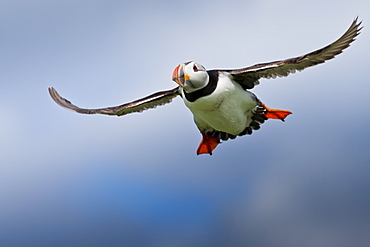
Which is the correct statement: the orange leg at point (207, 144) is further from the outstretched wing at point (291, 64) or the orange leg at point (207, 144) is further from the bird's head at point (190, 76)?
the bird's head at point (190, 76)

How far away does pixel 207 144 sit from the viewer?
17672mm

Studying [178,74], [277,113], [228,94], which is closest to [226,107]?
[228,94]

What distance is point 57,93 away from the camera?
19141mm

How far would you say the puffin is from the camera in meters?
14.5

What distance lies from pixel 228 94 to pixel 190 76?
4.05ft

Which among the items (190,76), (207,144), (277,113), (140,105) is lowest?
(207,144)

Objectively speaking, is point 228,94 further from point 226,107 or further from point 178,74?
point 178,74

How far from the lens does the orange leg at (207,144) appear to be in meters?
17.6

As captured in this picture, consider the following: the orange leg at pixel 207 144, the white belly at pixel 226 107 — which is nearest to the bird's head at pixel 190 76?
the white belly at pixel 226 107

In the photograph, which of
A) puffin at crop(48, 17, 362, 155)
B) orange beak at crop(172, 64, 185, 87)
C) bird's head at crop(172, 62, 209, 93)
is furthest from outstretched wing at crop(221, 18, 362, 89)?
orange beak at crop(172, 64, 185, 87)

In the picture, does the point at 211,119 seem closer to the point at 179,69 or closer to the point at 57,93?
the point at 179,69

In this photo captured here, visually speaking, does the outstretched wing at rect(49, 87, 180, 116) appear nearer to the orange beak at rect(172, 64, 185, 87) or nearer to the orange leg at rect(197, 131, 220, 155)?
the orange leg at rect(197, 131, 220, 155)

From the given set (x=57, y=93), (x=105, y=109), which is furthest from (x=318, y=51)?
(x=57, y=93)

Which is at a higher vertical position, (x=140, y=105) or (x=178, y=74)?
(x=140, y=105)
